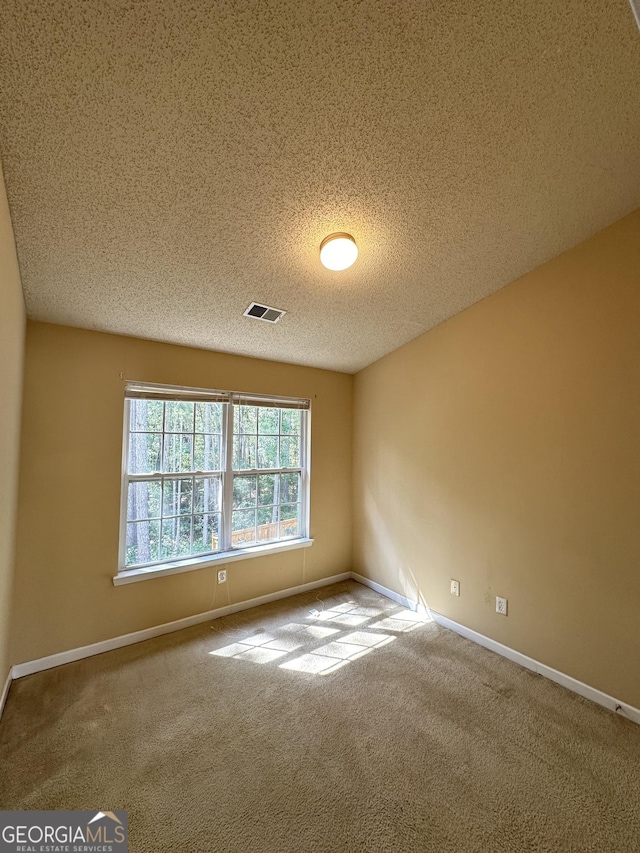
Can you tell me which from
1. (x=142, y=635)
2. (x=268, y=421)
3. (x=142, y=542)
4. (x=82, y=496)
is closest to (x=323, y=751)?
(x=142, y=635)

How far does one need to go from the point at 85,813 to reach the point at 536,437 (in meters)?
2.99

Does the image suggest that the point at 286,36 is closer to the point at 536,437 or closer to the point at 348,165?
the point at 348,165

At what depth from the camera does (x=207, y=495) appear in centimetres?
311

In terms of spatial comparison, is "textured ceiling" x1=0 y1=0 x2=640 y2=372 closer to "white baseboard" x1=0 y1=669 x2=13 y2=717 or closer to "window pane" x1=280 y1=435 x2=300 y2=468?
"window pane" x1=280 y1=435 x2=300 y2=468

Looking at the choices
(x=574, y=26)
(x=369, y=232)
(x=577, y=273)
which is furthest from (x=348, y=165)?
(x=577, y=273)

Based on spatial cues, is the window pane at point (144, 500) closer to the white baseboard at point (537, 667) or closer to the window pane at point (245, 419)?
the window pane at point (245, 419)

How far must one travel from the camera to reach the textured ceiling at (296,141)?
1096 mm

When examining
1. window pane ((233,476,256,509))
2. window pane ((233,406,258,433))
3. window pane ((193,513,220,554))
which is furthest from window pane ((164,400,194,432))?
window pane ((193,513,220,554))

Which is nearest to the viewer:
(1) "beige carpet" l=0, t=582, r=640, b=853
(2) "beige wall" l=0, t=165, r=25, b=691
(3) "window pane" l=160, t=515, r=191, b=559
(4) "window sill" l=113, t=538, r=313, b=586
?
(1) "beige carpet" l=0, t=582, r=640, b=853

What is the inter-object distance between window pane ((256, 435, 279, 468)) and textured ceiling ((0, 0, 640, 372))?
1.45 meters

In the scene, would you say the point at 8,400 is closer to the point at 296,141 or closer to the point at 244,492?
the point at 296,141

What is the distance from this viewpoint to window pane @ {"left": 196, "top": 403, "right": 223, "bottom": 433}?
121 inches

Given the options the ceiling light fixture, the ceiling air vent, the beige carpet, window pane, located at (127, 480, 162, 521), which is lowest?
the beige carpet

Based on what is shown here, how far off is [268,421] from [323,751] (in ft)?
8.09
